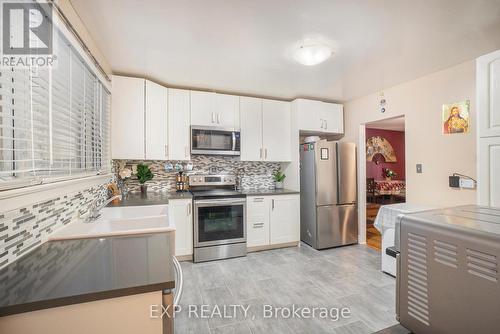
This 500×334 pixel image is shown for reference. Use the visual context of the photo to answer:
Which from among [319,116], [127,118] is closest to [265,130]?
[319,116]

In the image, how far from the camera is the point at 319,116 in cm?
376

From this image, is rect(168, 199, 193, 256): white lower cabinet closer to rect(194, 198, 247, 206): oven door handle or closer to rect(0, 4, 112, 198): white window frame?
rect(194, 198, 247, 206): oven door handle

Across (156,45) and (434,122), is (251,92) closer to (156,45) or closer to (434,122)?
(156,45)

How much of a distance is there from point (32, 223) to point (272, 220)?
2.73 meters

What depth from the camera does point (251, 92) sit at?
3.47m

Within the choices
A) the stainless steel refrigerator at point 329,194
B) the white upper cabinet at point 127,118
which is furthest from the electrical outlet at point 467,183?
the white upper cabinet at point 127,118

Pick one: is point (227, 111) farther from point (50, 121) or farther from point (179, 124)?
point (50, 121)

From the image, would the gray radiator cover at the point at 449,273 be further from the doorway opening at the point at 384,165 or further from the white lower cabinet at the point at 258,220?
the doorway opening at the point at 384,165

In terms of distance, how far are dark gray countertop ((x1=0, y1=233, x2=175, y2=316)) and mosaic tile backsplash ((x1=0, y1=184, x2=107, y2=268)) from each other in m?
0.04

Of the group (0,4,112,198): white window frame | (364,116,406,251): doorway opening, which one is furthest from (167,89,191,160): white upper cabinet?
(364,116,406,251): doorway opening

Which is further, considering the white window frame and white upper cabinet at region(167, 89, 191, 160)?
white upper cabinet at region(167, 89, 191, 160)

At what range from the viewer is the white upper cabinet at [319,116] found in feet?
11.9

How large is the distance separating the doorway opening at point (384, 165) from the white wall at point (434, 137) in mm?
3622

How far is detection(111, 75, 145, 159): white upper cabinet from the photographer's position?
2748 mm
